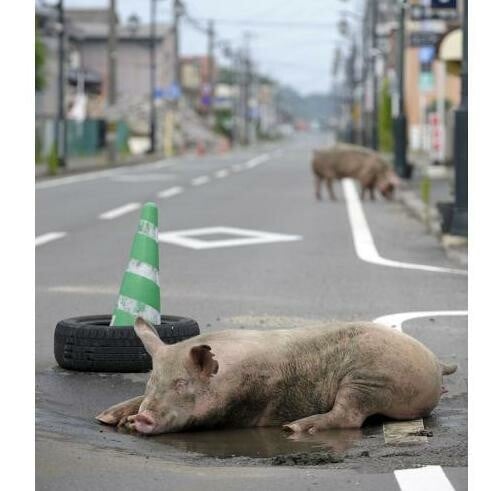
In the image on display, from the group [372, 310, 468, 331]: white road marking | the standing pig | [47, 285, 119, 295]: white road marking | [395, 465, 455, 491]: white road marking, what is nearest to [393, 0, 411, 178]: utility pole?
the standing pig

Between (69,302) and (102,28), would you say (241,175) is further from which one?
(102,28)

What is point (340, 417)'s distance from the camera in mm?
7566

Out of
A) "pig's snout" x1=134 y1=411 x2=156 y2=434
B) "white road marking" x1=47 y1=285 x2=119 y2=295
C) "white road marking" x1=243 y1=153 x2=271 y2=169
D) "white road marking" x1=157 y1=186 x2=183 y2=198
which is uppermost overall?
"pig's snout" x1=134 y1=411 x2=156 y2=434

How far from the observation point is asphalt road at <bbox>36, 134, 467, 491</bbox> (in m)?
6.55

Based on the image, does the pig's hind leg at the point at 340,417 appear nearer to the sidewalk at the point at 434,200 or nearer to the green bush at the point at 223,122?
the sidewalk at the point at 434,200

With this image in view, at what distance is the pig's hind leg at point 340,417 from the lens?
7.46 metres

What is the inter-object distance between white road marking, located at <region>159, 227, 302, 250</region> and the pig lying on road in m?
10.3

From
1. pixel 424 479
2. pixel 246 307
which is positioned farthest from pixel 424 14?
pixel 424 479

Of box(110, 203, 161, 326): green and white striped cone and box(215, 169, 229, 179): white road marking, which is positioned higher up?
box(110, 203, 161, 326): green and white striped cone

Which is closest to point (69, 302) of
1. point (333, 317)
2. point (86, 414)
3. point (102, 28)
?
point (333, 317)

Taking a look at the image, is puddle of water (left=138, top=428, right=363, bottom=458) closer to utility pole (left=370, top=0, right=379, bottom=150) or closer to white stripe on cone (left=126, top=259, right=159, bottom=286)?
white stripe on cone (left=126, top=259, right=159, bottom=286)

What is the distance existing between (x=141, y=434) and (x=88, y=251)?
10.3m

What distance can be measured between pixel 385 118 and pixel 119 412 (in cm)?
6461
